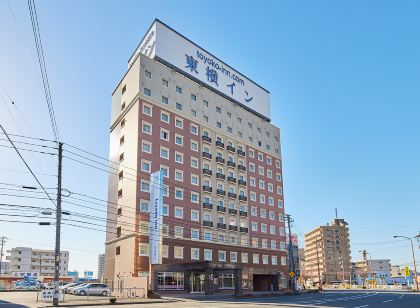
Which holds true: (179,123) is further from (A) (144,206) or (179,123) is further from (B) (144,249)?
(B) (144,249)

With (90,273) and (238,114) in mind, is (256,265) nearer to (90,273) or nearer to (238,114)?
(238,114)

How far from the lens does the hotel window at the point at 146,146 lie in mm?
65125

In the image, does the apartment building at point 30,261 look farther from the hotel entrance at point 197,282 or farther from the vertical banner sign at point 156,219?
the vertical banner sign at point 156,219

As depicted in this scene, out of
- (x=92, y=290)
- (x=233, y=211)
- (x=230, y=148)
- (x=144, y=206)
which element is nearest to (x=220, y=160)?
(x=230, y=148)

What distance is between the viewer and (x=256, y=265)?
261 ft

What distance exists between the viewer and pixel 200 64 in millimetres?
81062

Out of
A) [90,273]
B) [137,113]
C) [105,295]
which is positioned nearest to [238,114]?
[137,113]

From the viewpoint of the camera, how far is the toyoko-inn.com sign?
74375mm

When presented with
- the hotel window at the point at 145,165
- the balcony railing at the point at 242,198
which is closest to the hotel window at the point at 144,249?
the hotel window at the point at 145,165

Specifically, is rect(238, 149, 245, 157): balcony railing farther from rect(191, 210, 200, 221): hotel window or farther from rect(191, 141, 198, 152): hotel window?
rect(191, 210, 200, 221): hotel window

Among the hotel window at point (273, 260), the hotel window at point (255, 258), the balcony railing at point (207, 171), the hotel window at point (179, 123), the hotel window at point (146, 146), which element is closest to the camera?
the hotel window at point (146, 146)

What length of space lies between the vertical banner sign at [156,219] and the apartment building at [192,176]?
2.56ft

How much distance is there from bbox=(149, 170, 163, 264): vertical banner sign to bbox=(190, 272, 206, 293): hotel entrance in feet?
33.8

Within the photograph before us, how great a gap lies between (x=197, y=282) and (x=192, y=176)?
1773 centimetres
